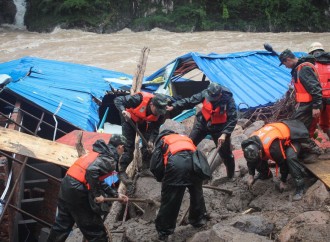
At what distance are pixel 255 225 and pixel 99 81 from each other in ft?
26.0

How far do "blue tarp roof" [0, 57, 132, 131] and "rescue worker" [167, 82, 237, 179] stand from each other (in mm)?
3535

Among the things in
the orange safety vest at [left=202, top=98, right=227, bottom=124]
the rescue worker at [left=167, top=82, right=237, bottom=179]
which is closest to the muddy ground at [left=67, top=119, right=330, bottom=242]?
the rescue worker at [left=167, top=82, right=237, bottom=179]

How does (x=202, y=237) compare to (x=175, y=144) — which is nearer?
(x=202, y=237)

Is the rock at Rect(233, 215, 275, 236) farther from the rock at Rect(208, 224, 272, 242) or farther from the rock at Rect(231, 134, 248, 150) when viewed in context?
the rock at Rect(231, 134, 248, 150)

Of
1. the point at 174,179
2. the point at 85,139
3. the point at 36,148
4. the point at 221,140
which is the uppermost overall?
the point at 221,140

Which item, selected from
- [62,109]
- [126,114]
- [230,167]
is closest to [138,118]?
[126,114]

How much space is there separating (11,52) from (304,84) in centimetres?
1753

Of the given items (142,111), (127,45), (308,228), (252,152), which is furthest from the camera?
(127,45)

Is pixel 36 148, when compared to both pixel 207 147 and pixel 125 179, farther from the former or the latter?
pixel 207 147

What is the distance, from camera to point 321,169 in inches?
174

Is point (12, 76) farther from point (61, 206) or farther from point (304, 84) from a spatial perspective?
point (304, 84)

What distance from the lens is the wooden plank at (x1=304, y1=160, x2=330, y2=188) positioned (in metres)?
4.18

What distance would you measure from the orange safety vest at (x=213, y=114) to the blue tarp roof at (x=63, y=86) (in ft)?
12.0

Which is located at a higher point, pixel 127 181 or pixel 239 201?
pixel 239 201
